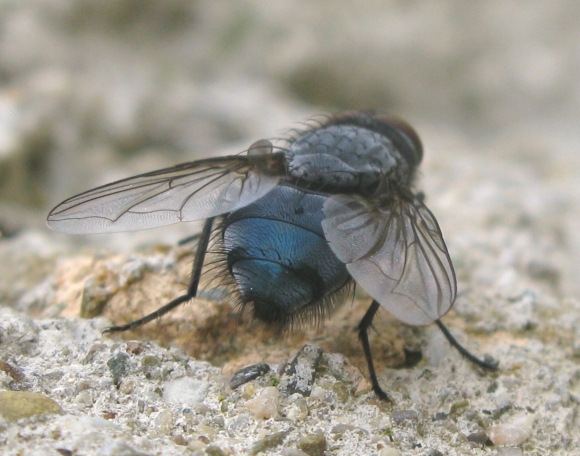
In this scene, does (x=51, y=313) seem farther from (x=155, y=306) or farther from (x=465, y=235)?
(x=465, y=235)

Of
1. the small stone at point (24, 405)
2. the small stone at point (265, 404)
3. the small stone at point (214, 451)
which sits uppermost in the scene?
the small stone at point (24, 405)

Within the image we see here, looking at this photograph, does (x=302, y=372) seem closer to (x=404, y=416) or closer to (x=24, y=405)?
(x=404, y=416)

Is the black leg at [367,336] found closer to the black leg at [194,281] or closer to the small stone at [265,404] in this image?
the small stone at [265,404]

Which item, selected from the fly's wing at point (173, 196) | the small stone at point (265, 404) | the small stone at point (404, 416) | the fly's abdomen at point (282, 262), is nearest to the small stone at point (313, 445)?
the small stone at point (265, 404)

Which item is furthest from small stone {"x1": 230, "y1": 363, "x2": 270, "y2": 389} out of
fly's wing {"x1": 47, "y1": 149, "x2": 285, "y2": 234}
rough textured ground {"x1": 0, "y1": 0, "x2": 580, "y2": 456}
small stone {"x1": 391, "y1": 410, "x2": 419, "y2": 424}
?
fly's wing {"x1": 47, "y1": 149, "x2": 285, "y2": 234}

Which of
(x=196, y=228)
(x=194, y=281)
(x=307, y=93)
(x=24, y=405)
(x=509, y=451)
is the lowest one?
(x=509, y=451)

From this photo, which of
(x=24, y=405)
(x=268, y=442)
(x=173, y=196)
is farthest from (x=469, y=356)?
(x=24, y=405)
